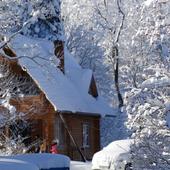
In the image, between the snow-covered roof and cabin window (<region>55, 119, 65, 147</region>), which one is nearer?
the snow-covered roof

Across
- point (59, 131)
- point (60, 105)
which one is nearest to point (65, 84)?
→ point (59, 131)

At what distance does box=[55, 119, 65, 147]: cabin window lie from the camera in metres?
33.2

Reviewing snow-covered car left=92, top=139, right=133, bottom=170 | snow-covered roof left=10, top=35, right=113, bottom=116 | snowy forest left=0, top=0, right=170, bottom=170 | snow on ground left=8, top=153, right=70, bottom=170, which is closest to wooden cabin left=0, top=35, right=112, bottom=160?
snow-covered roof left=10, top=35, right=113, bottom=116

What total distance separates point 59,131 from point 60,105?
2.79 m

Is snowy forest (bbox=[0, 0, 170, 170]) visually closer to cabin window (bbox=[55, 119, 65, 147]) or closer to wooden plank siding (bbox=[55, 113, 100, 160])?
cabin window (bbox=[55, 119, 65, 147])

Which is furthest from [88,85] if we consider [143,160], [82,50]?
[143,160]

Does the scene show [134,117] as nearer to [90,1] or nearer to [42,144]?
[42,144]

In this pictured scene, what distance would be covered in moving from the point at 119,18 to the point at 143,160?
132ft

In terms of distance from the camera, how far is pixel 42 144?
1267 inches

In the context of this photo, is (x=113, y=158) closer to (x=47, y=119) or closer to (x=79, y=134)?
(x=47, y=119)

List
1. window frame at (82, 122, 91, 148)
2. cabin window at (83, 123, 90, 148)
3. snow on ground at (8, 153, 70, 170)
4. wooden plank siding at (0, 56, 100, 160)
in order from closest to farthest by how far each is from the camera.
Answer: snow on ground at (8, 153, 70, 170), wooden plank siding at (0, 56, 100, 160), window frame at (82, 122, 91, 148), cabin window at (83, 123, 90, 148)

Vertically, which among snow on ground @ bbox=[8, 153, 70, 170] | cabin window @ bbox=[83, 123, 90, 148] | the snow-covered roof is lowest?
cabin window @ bbox=[83, 123, 90, 148]

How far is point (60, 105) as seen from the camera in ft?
103

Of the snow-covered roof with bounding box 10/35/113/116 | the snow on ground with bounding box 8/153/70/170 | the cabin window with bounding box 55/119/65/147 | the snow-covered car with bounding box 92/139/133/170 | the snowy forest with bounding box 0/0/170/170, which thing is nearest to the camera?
the snowy forest with bounding box 0/0/170/170
